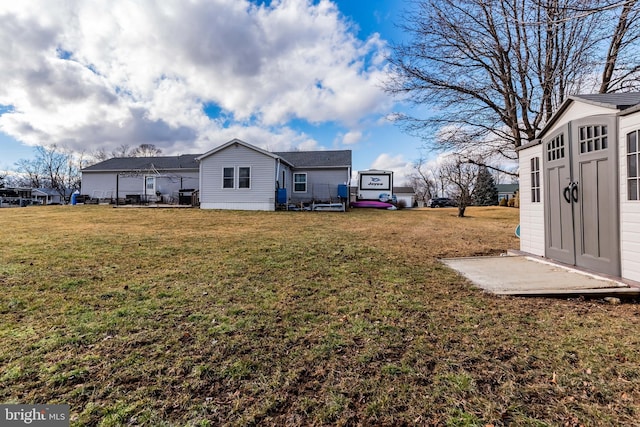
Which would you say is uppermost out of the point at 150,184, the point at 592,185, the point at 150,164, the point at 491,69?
the point at 491,69

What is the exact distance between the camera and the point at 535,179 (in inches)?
245

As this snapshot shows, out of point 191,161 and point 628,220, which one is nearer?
point 628,220

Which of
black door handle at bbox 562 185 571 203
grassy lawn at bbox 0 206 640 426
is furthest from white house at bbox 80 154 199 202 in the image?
black door handle at bbox 562 185 571 203

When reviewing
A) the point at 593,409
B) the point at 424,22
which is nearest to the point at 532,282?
the point at 593,409

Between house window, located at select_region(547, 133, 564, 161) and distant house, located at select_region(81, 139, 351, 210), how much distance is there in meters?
14.1

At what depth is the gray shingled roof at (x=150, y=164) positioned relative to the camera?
78.6 feet

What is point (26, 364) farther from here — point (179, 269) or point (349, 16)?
point (349, 16)

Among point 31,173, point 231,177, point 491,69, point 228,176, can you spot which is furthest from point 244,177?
point 31,173

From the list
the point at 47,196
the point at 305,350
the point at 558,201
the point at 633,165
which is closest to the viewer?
the point at 305,350

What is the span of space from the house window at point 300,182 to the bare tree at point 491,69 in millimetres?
11237

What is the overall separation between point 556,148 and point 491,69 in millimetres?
7640

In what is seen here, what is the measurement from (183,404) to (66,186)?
2509 inches

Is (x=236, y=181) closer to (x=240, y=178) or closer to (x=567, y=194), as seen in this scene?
(x=240, y=178)

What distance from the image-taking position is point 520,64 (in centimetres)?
1069
